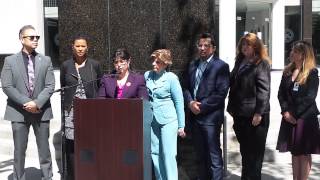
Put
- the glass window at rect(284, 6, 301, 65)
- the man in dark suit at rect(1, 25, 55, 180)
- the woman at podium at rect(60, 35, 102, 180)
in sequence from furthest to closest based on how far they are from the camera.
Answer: the glass window at rect(284, 6, 301, 65), the woman at podium at rect(60, 35, 102, 180), the man in dark suit at rect(1, 25, 55, 180)

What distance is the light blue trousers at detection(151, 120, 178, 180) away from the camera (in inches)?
213

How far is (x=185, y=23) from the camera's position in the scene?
641 centimetres

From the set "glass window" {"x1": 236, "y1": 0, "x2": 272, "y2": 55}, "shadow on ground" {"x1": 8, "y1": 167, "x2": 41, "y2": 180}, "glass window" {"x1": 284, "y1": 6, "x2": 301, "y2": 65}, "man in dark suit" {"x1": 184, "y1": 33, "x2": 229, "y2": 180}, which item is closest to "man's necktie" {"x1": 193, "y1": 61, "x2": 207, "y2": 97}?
"man in dark suit" {"x1": 184, "y1": 33, "x2": 229, "y2": 180}

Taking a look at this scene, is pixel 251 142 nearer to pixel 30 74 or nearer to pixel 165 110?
pixel 165 110

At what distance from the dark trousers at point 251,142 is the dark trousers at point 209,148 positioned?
26cm

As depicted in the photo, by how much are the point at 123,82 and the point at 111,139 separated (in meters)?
0.76

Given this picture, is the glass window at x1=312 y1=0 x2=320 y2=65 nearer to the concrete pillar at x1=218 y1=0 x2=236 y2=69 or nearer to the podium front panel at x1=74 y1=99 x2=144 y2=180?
the concrete pillar at x1=218 y1=0 x2=236 y2=69

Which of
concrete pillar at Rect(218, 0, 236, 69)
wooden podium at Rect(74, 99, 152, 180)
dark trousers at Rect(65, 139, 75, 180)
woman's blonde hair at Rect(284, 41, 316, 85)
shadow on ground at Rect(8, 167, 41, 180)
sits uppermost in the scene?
concrete pillar at Rect(218, 0, 236, 69)

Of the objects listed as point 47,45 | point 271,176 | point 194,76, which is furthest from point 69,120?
point 47,45

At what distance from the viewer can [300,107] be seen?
5.50 metres

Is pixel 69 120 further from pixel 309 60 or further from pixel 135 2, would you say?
pixel 309 60

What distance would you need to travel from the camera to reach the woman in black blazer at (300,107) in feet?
18.0

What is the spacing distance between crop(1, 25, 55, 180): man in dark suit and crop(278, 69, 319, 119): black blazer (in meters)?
2.71

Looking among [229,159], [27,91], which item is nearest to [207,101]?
[27,91]
